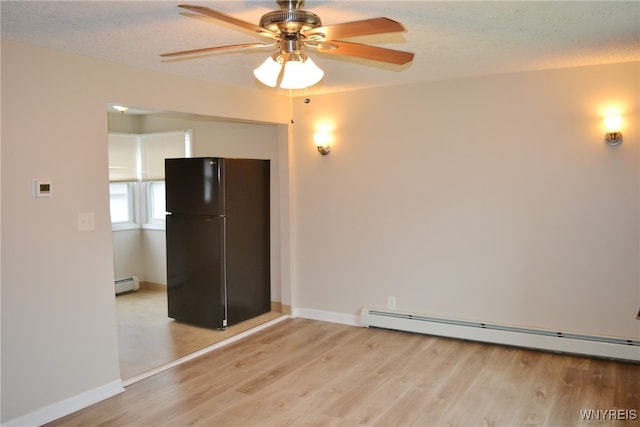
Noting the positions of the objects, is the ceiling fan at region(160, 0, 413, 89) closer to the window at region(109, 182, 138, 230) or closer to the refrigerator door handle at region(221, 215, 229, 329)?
the refrigerator door handle at region(221, 215, 229, 329)

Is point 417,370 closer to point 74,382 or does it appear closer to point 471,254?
point 471,254

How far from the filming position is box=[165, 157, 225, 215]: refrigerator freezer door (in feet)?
15.6

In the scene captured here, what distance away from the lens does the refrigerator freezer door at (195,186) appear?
4.75 meters

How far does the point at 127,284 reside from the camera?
6453 millimetres

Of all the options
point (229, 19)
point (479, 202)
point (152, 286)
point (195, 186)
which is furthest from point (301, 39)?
point (152, 286)

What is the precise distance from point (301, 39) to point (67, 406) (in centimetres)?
272

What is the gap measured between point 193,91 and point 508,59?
2.47 m

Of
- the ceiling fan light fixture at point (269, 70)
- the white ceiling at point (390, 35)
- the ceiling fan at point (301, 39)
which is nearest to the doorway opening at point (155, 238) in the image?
the white ceiling at point (390, 35)

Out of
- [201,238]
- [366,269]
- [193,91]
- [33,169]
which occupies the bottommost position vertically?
[366,269]

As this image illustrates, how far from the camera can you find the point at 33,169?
3.01 meters

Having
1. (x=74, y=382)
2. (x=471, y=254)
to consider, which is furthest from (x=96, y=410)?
(x=471, y=254)

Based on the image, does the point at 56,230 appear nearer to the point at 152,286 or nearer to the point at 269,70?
the point at 269,70

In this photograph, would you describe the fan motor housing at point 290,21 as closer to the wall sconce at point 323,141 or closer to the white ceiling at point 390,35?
the white ceiling at point 390,35

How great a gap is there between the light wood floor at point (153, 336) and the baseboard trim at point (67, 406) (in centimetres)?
22
